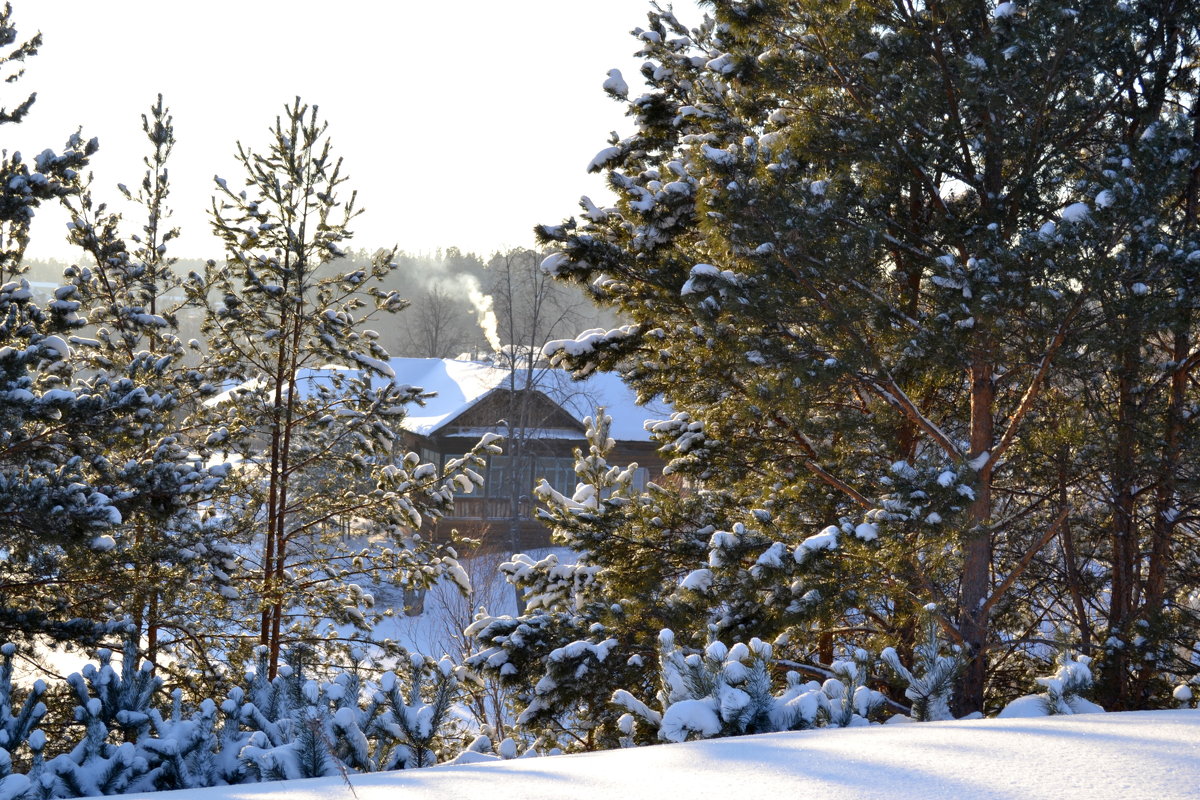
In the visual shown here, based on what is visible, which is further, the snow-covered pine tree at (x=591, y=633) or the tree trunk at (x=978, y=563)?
the snow-covered pine tree at (x=591, y=633)

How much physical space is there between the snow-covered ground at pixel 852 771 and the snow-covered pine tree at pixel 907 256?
9.68 feet

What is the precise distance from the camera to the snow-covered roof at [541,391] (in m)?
29.8

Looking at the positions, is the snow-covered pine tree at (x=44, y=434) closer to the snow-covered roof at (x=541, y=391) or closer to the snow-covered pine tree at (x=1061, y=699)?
the snow-covered pine tree at (x=1061, y=699)

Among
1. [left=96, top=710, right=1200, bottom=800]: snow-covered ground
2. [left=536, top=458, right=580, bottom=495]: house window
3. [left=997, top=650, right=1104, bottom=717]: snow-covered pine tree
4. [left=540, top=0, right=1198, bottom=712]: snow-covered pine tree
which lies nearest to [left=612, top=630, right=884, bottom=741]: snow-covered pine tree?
[left=96, top=710, right=1200, bottom=800]: snow-covered ground

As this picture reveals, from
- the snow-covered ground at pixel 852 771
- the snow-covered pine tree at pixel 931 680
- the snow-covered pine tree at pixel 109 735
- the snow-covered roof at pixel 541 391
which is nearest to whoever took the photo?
the snow-covered ground at pixel 852 771

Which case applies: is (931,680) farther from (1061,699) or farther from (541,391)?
(541,391)

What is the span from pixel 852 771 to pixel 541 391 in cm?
2683

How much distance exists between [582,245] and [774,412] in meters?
2.48

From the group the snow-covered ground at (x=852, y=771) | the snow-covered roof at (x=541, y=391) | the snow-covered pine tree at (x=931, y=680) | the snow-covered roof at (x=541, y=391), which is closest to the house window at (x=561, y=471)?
the snow-covered roof at (x=541, y=391)

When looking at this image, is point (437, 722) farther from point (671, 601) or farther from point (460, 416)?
point (460, 416)

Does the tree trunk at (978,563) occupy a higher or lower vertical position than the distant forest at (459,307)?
lower

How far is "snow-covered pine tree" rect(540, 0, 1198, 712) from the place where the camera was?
674 cm

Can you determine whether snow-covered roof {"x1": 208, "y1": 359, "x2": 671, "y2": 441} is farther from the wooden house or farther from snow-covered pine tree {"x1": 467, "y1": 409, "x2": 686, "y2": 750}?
snow-covered pine tree {"x1": 467, "y1": 409, "x2": 686, "y2": 750}

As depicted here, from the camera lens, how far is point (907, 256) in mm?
8219
